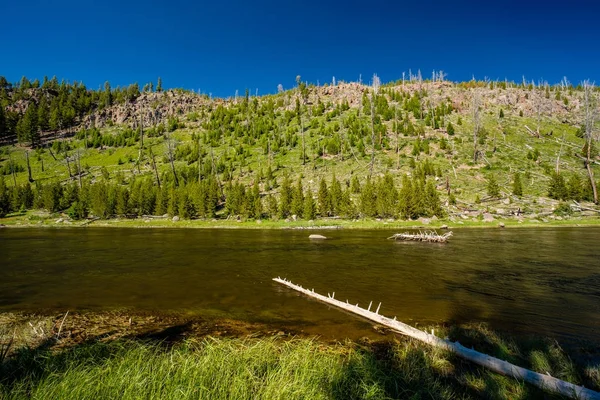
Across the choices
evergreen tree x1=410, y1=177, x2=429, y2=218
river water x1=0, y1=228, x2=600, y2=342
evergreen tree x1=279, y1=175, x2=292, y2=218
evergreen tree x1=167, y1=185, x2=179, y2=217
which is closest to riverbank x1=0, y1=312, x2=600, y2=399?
river water x1=0, y1=228, x2=600, y2=342

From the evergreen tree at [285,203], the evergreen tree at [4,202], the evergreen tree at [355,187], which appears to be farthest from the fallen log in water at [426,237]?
the evergreen tree at [4,202]

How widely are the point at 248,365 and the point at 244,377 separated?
665mm

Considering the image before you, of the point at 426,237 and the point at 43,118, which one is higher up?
the point at 43,118

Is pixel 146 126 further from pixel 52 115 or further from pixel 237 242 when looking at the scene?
pixel 237 242

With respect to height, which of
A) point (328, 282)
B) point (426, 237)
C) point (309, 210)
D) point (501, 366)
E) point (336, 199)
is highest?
point (336, 199)

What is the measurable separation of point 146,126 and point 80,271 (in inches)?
6071

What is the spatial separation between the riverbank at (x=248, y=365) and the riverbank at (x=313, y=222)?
43519mm

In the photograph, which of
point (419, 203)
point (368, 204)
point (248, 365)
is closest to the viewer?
point (248, 365)

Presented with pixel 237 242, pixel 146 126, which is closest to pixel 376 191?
pixel 237 242

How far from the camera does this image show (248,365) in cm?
623

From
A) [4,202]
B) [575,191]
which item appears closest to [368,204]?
[575,191]

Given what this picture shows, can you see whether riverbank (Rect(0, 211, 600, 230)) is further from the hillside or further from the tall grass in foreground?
the tall grass in foreground

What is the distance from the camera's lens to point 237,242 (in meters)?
37.8

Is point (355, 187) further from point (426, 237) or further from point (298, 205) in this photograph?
point (426, 237)
